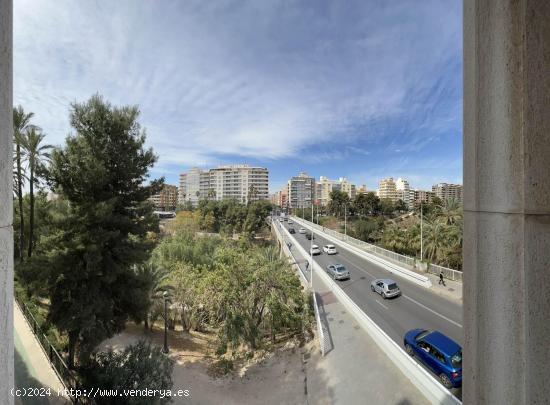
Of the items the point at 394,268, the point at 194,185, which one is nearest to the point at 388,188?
the point at 194,185

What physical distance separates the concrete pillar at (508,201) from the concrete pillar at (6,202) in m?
2.41

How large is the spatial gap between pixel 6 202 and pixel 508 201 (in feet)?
8.40

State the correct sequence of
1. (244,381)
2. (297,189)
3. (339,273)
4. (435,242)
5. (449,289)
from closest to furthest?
(244,381), (449,289), (339,273), (435,242), (297,189)

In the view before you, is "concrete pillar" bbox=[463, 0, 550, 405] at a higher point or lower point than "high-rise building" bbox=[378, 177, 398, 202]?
lower

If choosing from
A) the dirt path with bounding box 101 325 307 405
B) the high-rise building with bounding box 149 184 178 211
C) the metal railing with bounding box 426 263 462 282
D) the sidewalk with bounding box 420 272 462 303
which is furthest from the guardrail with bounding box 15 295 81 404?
the high-rise building with bounding box 149 184 178 211

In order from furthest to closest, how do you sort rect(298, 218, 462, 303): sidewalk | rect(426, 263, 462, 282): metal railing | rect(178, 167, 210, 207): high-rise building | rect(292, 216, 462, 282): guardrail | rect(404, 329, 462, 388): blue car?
rect(178, 167, 210, 207): high-rise building < rect(292, 216, 462, 282): guardrail < rect(426, 263, 462, 282): metal railing < rect(298, 218, 462, 303): sidewalk < rect(404, 329, 462, 388): blue car

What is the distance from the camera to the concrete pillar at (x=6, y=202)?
4.04ft

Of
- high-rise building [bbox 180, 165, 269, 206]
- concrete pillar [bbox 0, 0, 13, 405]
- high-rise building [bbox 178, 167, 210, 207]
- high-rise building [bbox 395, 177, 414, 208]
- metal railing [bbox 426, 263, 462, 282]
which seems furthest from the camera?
high-rise building [bbox 395, 177, 414, 208]

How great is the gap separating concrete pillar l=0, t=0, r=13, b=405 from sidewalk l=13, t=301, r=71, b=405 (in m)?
6.83

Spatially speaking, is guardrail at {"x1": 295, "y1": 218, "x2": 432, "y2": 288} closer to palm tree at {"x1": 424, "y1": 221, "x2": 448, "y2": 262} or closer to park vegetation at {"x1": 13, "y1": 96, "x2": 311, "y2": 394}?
palm tree at {"x1": 424, "y1": 221, "x2": 448, "y2": 262}

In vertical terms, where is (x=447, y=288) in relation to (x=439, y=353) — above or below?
below

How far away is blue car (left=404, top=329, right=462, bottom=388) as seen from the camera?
675cm

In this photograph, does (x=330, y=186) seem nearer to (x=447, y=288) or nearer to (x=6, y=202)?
(x=447, y=288)

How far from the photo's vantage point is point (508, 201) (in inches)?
57.8
